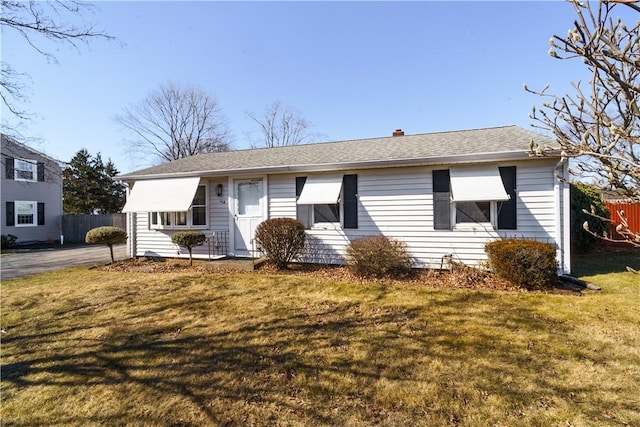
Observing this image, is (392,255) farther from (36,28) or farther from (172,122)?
(172,122)

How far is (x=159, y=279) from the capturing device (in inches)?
332

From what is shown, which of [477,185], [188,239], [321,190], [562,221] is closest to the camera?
[562,221]

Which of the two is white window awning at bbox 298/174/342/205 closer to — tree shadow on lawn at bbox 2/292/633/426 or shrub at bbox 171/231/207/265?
shrub at bbox 171/231/207/265

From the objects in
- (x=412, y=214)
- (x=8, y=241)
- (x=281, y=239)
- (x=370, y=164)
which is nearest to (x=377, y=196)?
(x=370, y=164)

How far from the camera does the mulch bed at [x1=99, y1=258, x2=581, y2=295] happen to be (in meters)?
7.21

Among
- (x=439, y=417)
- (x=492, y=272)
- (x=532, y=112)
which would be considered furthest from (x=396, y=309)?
(x=532, y=112)

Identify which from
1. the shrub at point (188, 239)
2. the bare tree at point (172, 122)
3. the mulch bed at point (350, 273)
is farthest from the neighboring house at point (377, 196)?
the bare tree at point (172, 122)

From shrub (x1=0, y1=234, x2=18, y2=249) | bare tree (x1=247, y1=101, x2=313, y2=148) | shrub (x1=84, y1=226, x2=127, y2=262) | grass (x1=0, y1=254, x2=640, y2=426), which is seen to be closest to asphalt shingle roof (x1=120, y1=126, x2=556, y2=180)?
shrub (x1=84, y1=226, x2=127, y2=262)

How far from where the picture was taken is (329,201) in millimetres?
8992

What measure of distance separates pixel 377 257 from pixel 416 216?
1.94 metres

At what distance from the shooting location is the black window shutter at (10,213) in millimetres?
20109

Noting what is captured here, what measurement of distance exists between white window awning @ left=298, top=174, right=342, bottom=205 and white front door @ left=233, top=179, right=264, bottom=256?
1877 millimetres

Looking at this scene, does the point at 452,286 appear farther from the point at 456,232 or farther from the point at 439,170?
the point at 439,170

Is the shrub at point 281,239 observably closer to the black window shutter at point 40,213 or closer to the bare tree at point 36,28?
the bare tree at point 36,28
